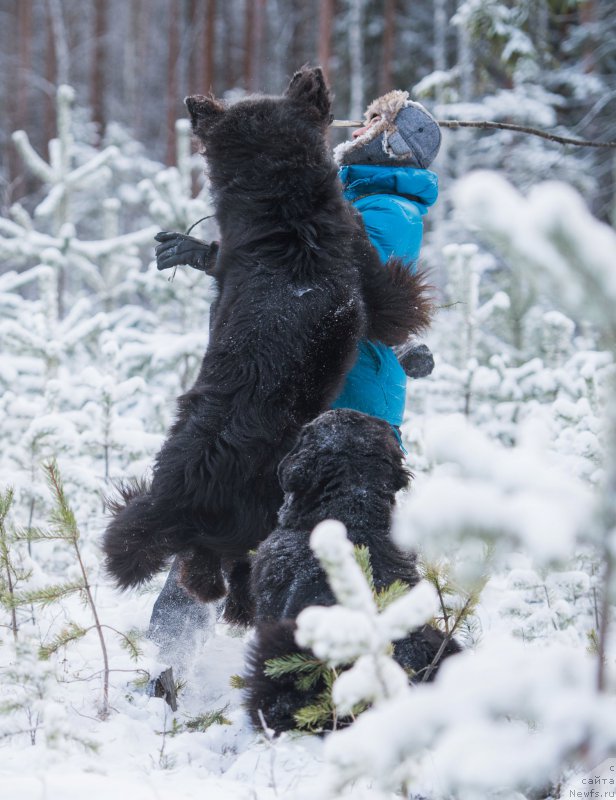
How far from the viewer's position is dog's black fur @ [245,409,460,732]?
2.15 meters

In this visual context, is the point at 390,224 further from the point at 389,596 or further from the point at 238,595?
the point at 389,596

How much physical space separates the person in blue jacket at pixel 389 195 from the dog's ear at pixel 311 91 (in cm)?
39

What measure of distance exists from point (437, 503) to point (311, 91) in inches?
92.0

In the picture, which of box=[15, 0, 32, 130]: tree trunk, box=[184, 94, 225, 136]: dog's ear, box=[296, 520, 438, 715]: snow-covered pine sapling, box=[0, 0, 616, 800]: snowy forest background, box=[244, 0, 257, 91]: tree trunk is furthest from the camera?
box=[15, 0, 32, 130]: tree trunk

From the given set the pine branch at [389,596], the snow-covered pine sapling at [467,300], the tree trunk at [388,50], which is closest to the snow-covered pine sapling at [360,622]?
the pine branch at [389,596]

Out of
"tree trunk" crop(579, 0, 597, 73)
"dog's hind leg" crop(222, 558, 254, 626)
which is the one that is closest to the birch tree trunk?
"tree trunk" crop(579, 0, 597, 73)

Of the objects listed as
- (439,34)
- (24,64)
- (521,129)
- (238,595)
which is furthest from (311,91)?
(24,64)

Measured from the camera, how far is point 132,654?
8.21ft

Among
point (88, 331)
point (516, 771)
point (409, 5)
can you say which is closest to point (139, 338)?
point (88, 331)

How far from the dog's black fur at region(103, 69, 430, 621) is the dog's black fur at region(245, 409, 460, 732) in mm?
187

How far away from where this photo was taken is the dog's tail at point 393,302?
2.95 meters

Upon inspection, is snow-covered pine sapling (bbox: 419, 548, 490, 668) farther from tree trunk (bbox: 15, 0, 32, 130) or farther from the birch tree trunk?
tree trunk (bbox: 15, 0, 32, 130)

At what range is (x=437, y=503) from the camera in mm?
931

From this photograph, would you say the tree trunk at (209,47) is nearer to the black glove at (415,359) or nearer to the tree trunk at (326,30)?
the tree trunk at (326,30)
